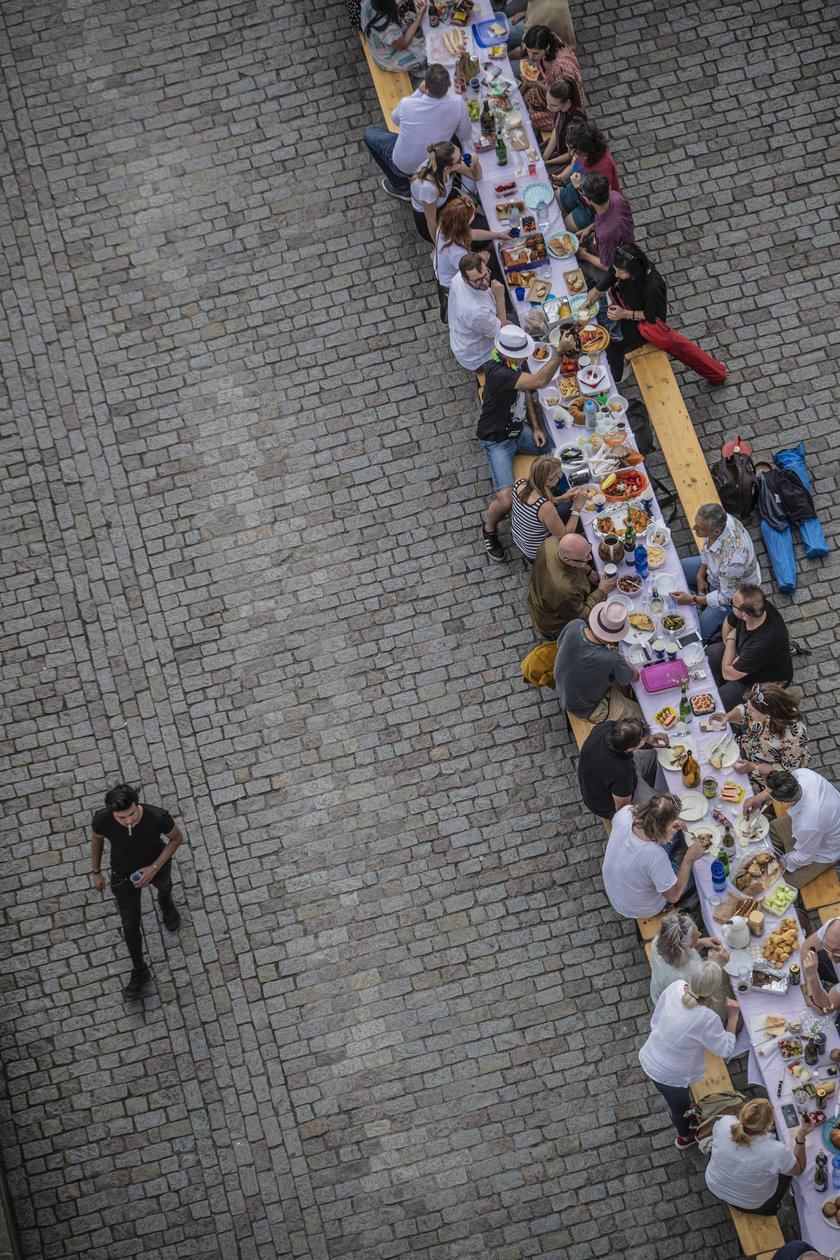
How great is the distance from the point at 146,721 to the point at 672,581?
4411 millimetres

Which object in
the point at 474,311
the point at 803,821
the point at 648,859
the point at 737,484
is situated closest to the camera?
the point at 648,859

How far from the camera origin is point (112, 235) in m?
13.3

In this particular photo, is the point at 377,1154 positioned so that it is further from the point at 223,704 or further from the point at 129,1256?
the point at 223,704

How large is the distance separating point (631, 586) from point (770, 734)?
1.57 meters

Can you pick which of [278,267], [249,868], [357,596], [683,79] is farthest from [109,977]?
[683,79]

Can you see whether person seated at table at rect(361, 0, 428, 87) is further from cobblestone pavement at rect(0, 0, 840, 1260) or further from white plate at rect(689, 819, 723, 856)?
white plate at rect(689, 819, 723, 856)

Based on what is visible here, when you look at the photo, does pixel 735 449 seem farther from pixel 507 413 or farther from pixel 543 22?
pixel 543 22

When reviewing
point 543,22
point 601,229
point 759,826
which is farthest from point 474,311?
point 759,826

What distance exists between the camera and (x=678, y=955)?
9.25 meters

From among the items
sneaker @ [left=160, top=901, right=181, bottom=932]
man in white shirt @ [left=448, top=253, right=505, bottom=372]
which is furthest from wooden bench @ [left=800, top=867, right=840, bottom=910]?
man in white shirt @ [left=448, top=253, right=505, bottom=372]

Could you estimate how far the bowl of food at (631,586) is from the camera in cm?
1095

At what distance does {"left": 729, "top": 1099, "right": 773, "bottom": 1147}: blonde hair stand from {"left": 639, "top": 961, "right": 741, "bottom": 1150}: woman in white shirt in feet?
1.81

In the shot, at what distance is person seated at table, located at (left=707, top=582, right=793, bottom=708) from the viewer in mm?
10438

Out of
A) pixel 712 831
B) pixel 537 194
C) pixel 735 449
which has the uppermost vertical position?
pixel 537 194
